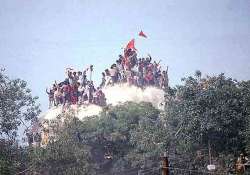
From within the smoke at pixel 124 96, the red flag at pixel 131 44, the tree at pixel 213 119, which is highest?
the red flag at pixel 131 44

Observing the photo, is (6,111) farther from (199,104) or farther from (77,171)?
(199,104)

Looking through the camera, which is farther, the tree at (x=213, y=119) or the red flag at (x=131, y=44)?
the red flag at (x=131, y=44)

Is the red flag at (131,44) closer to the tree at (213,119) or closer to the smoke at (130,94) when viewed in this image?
the smoke at (130,94)

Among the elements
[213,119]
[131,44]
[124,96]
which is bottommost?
[213,119]

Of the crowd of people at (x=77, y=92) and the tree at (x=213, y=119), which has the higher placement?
the crowd of people at (x=77, y=92)

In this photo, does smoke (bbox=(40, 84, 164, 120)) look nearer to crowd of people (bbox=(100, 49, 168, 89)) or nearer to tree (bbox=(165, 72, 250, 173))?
crowd of people (bbox=(100, 49, 168, 89))

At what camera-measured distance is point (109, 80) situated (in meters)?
38.6

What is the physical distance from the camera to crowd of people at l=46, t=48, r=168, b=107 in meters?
35.6

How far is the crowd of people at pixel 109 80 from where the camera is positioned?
117ft

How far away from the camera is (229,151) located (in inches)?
1021

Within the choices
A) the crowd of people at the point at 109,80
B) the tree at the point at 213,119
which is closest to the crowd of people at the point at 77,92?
the crowd of people at the point at 109,80

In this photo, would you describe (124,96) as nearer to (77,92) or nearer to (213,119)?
(77,92)

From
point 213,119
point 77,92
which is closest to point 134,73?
point 77,92

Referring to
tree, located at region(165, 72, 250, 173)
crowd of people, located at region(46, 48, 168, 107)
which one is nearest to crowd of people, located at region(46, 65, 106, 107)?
crowd of people, located at region(46, 48, 168, 107)
